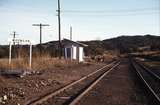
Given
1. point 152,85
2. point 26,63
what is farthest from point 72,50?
point 152,85

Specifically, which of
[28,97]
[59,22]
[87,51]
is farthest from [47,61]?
[87,51]

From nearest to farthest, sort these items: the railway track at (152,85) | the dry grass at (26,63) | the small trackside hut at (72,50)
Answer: the railway track at (152,85)
the dry grass at (26,63)
the small trackside hut at (72,50)

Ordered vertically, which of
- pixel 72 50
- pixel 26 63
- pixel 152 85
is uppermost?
pixel 72 50

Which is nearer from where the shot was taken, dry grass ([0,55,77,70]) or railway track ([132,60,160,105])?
railway track ([132,60,160,105])

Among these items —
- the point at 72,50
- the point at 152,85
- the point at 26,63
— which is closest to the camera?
the point at 152,85

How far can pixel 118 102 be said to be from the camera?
1166 centimetres

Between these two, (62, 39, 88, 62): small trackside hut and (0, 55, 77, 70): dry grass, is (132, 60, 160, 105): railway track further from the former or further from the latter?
(62, 39, 88, 62): small trackside hut

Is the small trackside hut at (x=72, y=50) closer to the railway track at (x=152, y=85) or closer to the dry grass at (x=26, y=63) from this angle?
the dry grass at (x=26, y=63)

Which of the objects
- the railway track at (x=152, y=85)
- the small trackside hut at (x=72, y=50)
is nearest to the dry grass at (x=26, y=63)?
the railway track at (x=152, y=85)

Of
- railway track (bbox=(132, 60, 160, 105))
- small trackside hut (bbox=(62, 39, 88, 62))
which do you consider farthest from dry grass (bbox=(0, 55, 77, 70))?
small trackside hut (bbox=(62, 39, 88, 62))

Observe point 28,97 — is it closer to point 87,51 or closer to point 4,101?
point 4,101

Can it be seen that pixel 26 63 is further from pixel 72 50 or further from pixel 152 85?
pixel 72 50

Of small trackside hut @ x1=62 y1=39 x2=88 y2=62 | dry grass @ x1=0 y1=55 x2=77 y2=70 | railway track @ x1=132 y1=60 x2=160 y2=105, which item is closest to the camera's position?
railway track @ x1=132 y1=60 x2=160 y2=105

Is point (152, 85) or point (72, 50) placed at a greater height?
point (72, 50)
